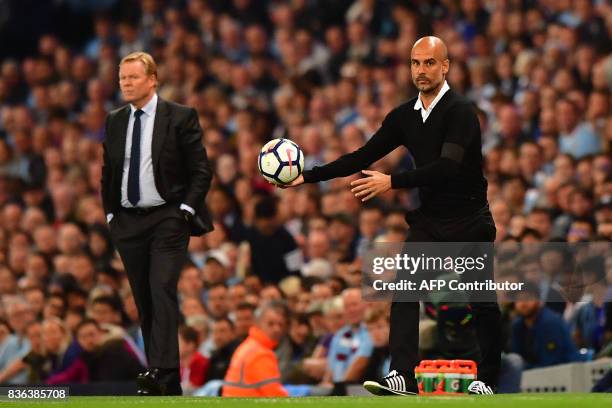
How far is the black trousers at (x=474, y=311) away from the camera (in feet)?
31.4

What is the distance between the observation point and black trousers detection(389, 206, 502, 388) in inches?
376

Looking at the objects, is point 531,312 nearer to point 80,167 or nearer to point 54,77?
point 80,167

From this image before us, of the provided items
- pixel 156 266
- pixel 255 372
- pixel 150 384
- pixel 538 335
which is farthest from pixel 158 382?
pixel 538 335

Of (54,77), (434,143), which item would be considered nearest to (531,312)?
(434,143)

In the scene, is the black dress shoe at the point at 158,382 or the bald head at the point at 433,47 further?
the black dress shoe at the point at 158,382

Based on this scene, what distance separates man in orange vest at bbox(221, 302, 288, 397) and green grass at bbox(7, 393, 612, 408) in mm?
2785

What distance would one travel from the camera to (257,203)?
55.0ft

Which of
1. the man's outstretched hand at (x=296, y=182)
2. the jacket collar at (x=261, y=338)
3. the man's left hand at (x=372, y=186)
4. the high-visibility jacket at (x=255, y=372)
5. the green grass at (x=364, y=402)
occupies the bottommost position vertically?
the green grass at (x=364, y=402)

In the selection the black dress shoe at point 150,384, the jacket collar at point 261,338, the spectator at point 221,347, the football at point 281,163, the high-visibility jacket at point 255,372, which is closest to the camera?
the football at point 281,163

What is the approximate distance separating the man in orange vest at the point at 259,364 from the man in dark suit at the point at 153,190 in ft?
6.07

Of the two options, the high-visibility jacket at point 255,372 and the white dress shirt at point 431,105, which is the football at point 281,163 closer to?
the white dress shirt at point 431,105

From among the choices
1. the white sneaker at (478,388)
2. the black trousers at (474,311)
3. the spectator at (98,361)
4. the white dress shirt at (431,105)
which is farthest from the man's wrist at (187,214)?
the spectator at (98,361)

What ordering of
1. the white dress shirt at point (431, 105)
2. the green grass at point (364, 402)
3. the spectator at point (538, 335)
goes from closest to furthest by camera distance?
the green grass at point (364, 402) < the white dress shirt at point (431, 105) < the spectator at point (538, 335)

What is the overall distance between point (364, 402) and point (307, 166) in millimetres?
9352
